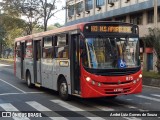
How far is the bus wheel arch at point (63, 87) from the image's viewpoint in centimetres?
1405

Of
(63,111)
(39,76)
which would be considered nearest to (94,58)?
(63,111)

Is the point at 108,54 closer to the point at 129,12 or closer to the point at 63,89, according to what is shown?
the point at 63,89

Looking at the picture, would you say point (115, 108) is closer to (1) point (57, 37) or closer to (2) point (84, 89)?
(2) point (84, 89)

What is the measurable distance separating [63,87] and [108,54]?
2.62 metres

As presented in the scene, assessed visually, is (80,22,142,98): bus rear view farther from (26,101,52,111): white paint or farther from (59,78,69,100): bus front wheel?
(59,78,69,100): bus front wheel

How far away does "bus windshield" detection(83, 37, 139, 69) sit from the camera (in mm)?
12430

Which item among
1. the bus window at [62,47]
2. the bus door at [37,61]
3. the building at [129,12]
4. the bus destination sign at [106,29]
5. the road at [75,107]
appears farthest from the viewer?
the building at [129,12]

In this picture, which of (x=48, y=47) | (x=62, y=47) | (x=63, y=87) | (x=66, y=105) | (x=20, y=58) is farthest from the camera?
(x=20, y=58)

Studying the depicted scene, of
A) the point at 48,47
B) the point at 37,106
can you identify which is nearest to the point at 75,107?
the point at 37,106

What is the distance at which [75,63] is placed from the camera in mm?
13266

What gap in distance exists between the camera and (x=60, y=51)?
1460cm

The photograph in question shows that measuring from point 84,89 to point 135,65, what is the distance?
205 centimetres

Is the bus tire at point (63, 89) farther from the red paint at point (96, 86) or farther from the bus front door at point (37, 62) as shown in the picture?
the bus front door at point (37, 62)

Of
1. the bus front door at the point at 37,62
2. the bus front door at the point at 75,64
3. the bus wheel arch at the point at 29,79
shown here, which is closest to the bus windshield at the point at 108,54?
the bus front door at the point at 75,64
